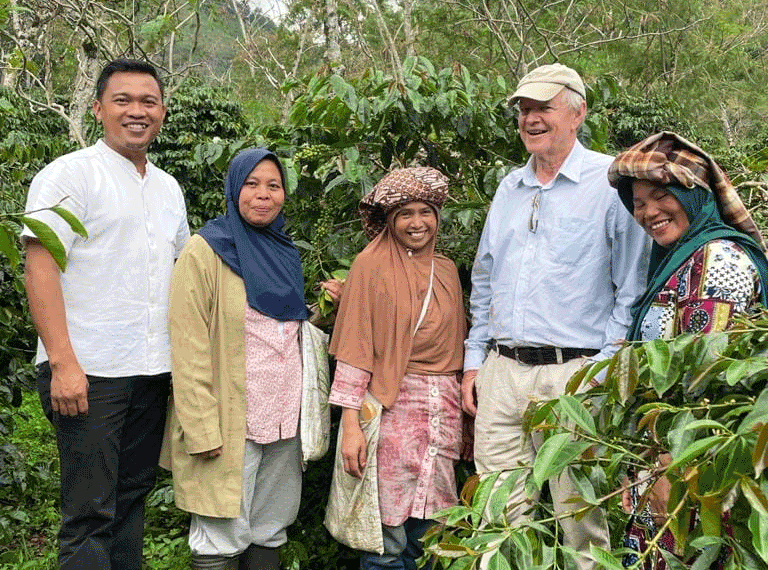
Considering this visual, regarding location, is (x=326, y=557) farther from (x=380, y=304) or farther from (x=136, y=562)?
Answer: (x=380, y=304)

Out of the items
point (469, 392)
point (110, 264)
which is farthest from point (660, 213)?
point (110, 264)

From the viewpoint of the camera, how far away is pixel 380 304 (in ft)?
9.16

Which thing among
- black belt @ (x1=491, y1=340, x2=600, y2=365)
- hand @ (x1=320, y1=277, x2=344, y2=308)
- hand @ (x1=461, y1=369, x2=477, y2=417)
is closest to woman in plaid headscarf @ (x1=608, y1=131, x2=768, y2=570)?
black belt @ (x1=491, y1=340, x2=600, y2=365)

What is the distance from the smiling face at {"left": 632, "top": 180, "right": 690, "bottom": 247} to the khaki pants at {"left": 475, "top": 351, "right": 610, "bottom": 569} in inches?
20.4

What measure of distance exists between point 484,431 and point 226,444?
0.81m

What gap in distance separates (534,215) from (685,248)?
0.63 m

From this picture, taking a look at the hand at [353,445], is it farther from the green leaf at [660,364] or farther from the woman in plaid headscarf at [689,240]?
the green leaf at [660,364]

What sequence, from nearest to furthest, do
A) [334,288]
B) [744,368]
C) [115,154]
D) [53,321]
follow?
[744,368] → [53,321] → [115,154] → [334,288]

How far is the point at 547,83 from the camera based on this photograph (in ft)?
8.60

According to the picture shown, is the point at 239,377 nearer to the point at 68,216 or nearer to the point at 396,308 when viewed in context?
the point at 396,308

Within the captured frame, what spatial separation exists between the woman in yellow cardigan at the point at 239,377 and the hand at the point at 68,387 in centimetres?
28

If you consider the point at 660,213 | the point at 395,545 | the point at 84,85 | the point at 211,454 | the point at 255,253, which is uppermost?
the point at 84,85

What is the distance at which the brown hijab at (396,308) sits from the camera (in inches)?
109

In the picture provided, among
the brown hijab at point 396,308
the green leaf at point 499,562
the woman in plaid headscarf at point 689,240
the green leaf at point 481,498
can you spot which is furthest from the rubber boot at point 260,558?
the green leaf at point 499,562
